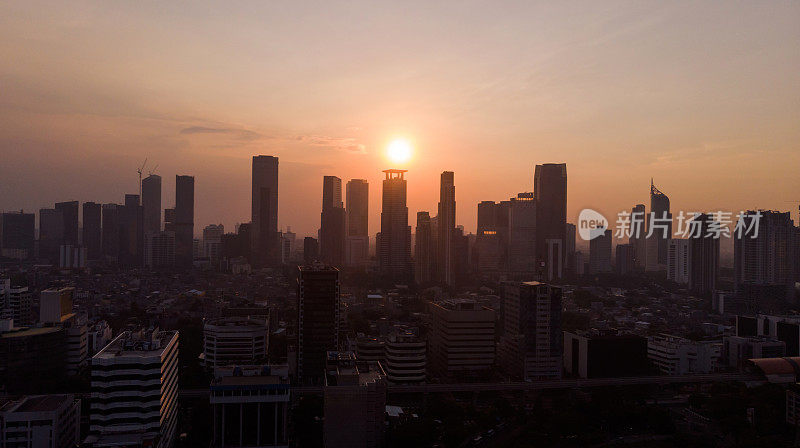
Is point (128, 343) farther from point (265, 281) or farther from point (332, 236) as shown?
point (332, 236)

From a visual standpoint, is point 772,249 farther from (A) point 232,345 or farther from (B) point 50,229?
(B) point 50,229

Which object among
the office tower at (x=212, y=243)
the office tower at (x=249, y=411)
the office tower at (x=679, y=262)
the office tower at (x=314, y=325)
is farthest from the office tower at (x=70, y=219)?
the office tower at (x=679, y=262)

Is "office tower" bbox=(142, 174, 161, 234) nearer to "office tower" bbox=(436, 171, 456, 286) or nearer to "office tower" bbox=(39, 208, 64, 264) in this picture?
"office tower" bbox=(39, 208, 64, 264)

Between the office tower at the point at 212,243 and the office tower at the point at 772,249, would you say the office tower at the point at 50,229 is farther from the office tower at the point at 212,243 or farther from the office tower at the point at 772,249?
the office tower at the point at 772,249

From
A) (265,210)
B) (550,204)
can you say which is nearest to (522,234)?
(550,204)

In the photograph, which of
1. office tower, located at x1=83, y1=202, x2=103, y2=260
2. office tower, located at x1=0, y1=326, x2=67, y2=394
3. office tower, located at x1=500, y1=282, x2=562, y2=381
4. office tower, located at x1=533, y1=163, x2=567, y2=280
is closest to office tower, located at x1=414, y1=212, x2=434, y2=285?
office tower, located at x1=533, y1=163, x2=567, y2=280

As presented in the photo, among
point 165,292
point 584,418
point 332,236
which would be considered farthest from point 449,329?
point 332,236
